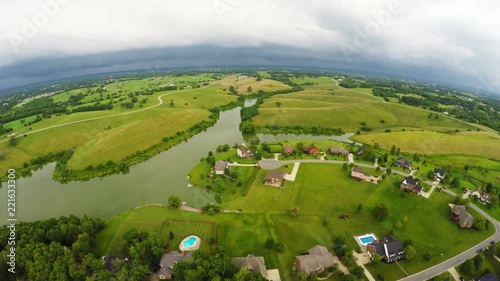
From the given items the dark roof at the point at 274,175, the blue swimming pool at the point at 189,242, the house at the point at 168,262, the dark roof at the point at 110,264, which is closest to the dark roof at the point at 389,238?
the dark roof at the point at 274,175

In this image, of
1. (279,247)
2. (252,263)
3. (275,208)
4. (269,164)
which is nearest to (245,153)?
(269,164)

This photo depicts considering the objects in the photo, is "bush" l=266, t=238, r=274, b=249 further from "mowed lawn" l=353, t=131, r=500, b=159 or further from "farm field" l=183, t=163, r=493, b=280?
"mowed lawn" l=353, t=131, r=500, b=159

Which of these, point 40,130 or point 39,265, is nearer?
point 39,265

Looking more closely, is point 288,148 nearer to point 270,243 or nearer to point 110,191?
point 270,243

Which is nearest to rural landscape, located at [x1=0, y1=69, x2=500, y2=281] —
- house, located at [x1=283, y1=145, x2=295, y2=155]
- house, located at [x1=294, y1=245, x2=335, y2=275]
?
house, located at [x1=294, y1=245, x2=335, y2=275]

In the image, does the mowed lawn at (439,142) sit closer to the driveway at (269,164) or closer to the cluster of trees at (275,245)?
the driveway at (269,164)

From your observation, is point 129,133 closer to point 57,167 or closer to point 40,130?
point 57,167

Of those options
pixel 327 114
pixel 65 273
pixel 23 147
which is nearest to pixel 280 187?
pixel 65 273
